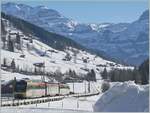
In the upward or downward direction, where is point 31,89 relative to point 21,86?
downward

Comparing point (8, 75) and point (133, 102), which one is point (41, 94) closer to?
point (133, 102)

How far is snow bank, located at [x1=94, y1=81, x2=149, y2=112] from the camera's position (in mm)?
24656

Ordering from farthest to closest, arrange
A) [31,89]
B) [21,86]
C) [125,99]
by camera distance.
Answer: [31,89] < [21,86] < [125,99]

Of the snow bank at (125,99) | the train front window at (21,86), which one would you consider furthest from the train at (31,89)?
the snow bank at (125,99)

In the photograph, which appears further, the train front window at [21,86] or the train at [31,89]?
the train at [31,89]

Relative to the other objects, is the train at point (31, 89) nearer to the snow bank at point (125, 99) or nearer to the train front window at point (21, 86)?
the train front window at point (21, 86)

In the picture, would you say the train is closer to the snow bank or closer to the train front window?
the train front window

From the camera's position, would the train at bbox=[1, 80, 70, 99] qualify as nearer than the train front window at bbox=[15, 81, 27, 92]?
No

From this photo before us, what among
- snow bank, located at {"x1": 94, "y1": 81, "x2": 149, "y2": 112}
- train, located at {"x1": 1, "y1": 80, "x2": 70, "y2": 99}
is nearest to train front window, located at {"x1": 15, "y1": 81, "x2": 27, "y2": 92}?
train, located at {"x1": 1, "y1": 80, "x2": 70, "y2": 99}

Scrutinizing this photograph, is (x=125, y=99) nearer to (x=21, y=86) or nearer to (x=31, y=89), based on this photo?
(x=21, y=86)

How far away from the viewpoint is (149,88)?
25.5 m

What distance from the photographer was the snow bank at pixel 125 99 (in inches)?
971

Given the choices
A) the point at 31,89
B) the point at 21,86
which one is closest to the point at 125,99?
the point at 21,86

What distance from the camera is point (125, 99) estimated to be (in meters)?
25.8
